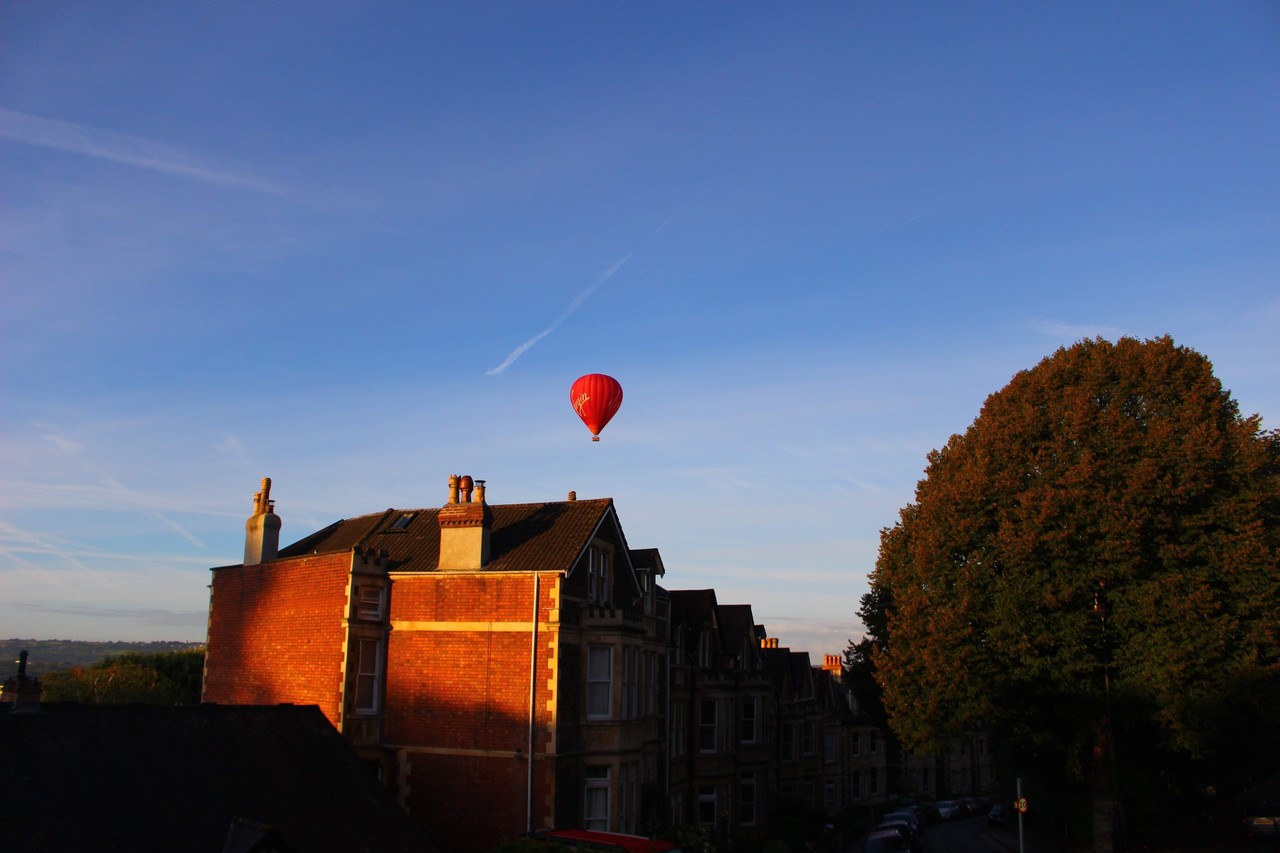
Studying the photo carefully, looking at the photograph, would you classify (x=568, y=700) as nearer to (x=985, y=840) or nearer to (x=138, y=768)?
(x=138, y=768)

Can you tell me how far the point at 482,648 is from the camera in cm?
2844

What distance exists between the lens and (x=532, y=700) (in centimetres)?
2714

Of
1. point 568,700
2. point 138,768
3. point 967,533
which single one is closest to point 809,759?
point 967,533

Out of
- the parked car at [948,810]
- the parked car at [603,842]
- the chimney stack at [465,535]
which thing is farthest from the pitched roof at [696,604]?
the parked car at [948,810]

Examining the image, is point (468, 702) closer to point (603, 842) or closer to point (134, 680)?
point (603, 842)

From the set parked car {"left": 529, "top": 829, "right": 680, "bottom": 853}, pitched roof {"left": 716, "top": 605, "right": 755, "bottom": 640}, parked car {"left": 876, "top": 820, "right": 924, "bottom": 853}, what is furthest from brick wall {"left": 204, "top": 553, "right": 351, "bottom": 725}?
parked car {"left": 876, "top": 820, "right": 924, "bottom": 853}

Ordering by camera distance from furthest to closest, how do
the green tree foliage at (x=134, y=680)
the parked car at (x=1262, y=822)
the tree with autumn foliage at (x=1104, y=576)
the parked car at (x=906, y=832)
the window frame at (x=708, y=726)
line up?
the green tree foliage at (x=134, y=680) < the window frame at (x=708, y=726) < the parked car at (x=906, y=832) < the parked car at (x=1262, y=822) < the tree with autumn foliage at (x=1104, y=576)

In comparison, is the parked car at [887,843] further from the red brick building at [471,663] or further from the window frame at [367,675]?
the window frame at [367,675]

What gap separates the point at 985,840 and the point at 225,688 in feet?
127

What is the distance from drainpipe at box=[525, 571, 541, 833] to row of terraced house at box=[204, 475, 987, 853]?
77 mm

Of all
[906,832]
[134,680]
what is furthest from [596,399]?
[134,680]

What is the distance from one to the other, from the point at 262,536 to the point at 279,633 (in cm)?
392

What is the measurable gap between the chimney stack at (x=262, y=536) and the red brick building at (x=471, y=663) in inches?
31.8

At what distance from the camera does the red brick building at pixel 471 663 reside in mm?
27484
